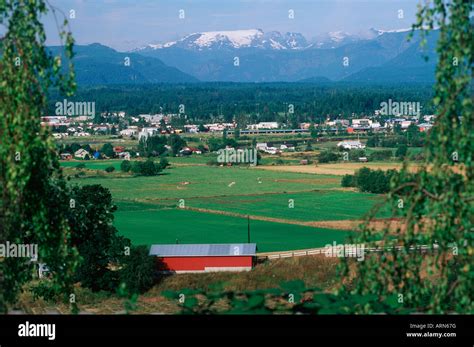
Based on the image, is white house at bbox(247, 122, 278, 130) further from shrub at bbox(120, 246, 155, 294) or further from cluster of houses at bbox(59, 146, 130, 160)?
shrub at bbox(120, 246, 155, 294)

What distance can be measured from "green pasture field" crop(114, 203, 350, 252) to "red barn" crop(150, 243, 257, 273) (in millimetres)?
2201

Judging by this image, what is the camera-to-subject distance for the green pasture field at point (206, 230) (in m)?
21.0

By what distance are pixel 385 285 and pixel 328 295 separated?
0.34m

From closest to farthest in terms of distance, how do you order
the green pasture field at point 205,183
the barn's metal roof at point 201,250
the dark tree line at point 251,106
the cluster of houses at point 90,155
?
the barn's metal roof at point 201,250, the green pasture field at point 205,183, the cluster of houses at point 90,155, the dark tree line at point 251,106

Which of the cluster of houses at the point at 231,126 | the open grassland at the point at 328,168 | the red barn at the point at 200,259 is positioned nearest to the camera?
the red barn at the point at 200,259

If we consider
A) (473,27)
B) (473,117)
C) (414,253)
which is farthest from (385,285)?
(473,27)

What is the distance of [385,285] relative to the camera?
4.81 meters

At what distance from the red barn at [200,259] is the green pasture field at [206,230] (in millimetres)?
2201

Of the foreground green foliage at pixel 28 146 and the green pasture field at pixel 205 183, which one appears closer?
the foreground green foliage at pixel 28 146

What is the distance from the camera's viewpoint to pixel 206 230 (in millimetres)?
23000

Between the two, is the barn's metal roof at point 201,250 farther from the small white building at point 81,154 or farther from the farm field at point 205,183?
the small white building at point 81,154

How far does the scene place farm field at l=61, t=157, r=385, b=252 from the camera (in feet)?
72.3

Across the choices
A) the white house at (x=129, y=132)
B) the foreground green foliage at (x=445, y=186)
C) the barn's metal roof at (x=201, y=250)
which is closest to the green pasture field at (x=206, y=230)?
the barn's metal roof at (x=201, y=250)

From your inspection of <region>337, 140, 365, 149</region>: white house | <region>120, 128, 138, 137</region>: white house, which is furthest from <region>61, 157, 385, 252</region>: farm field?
<region>120, 128, 138, 137</region>: white house
